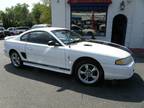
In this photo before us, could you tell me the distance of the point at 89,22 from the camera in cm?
1224

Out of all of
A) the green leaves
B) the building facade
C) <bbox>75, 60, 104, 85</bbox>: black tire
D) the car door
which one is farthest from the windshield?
the green leaves

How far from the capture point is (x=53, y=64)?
5.47 metres

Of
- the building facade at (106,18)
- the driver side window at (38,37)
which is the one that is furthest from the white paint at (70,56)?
the building facade at (106,18)

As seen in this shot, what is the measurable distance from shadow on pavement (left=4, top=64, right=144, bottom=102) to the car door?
1.36ft

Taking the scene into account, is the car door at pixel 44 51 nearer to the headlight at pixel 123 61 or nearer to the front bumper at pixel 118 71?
the front bumper at pixel 118 71

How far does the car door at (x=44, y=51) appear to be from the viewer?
209 inches

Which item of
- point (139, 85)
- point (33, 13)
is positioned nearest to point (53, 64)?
point (139, 85)

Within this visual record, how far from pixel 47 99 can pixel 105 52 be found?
6.22 feet

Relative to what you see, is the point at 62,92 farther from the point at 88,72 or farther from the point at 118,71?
the point at 118,71

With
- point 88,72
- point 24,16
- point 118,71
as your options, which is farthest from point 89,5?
point 24,16

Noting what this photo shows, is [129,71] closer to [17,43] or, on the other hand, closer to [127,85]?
[127,85]

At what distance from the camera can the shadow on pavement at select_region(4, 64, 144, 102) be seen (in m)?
4.35

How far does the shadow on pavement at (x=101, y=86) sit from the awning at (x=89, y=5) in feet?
22.1

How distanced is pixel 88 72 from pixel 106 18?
7.63 metres
